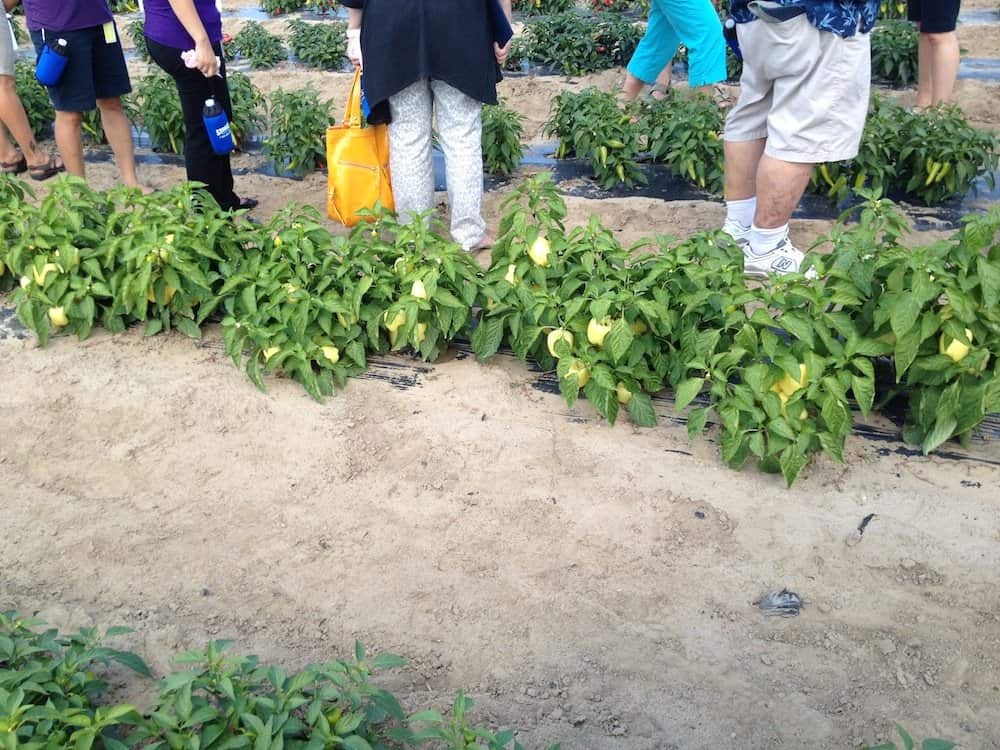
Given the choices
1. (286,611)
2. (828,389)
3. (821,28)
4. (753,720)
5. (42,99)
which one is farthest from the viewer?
(42,99)

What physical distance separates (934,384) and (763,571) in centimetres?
83

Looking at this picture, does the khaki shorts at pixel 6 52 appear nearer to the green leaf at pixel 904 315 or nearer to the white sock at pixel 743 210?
the white sock at pixel 743 210

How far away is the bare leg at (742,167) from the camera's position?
3934 millimetres

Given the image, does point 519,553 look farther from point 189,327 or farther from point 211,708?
point 189,327

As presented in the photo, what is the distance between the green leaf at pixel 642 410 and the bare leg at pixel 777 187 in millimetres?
1099

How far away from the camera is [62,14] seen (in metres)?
4.41

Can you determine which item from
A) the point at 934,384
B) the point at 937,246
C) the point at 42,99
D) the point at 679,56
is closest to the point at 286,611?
the point at 934,384

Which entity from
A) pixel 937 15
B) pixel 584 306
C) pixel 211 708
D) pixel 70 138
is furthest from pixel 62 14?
pixel 937 15

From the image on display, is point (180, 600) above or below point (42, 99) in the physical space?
below

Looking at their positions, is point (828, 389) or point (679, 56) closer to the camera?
point (828, 389)

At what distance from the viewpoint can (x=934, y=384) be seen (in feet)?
9.55

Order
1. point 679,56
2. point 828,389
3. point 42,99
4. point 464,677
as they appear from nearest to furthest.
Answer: point 464,677 < point 828,389 < point 42,99 < point 679,56

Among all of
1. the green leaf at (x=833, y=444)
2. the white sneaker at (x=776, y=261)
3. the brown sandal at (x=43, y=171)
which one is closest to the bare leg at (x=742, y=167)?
the white sneaker at (x=776, y=261)

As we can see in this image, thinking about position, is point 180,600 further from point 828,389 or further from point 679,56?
point 679,56
